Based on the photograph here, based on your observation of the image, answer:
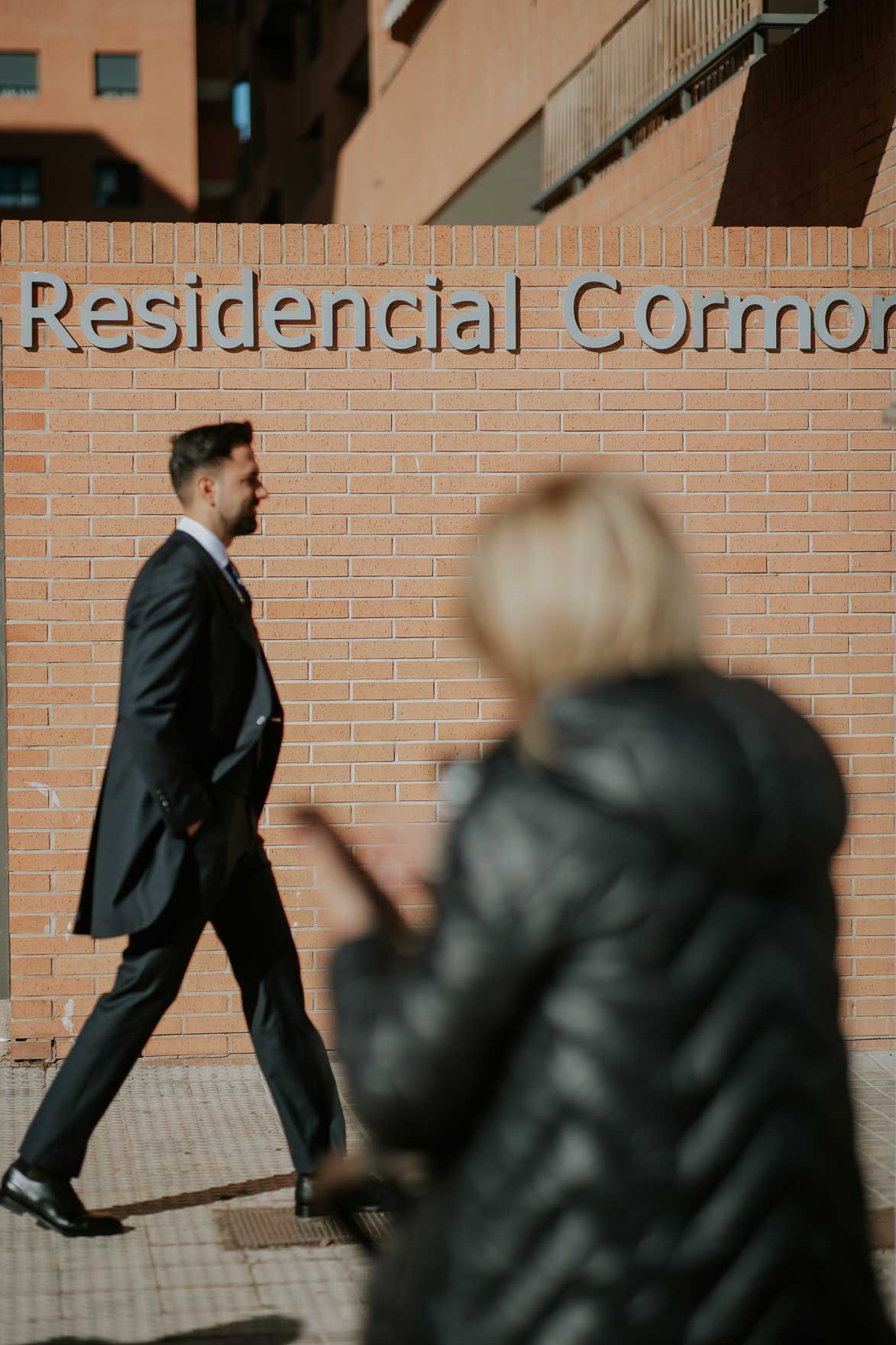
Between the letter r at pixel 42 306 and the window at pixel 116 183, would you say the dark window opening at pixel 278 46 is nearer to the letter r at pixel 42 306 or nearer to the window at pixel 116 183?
the window at pixel 116 183

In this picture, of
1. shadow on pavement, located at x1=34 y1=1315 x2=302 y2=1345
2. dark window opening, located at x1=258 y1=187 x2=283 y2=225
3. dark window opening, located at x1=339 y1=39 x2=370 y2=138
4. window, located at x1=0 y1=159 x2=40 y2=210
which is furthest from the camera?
window, located at x1=0 y1=159 x2=40 y2=210

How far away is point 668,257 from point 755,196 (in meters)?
2.94

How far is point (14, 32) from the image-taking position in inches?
1871

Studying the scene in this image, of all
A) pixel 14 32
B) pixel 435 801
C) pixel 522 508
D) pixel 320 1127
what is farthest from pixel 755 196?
pixel 14 32

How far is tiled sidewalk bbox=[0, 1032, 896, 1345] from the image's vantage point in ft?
12.7

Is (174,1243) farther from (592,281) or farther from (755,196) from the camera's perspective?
(755,196)

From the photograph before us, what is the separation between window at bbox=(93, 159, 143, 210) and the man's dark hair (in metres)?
46.3

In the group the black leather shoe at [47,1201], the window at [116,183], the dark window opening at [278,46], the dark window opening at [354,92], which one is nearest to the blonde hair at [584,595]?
the black leather shoe at [47,1201]

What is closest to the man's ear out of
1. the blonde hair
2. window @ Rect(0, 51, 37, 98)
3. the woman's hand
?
the woman's hand

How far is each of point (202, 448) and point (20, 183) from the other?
48.0 meters

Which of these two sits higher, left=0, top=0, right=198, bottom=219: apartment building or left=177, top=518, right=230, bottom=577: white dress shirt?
left=0, top=0, right=198, bottom=219: apartment building

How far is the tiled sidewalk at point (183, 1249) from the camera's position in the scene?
3879mm

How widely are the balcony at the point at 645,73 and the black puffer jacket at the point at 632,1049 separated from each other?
764 centimetres

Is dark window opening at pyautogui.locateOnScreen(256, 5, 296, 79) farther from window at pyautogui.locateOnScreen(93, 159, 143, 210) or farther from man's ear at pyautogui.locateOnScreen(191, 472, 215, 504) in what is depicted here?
man's ear at pyautogui.locateOnScreen(191, 472, 215, 504)
